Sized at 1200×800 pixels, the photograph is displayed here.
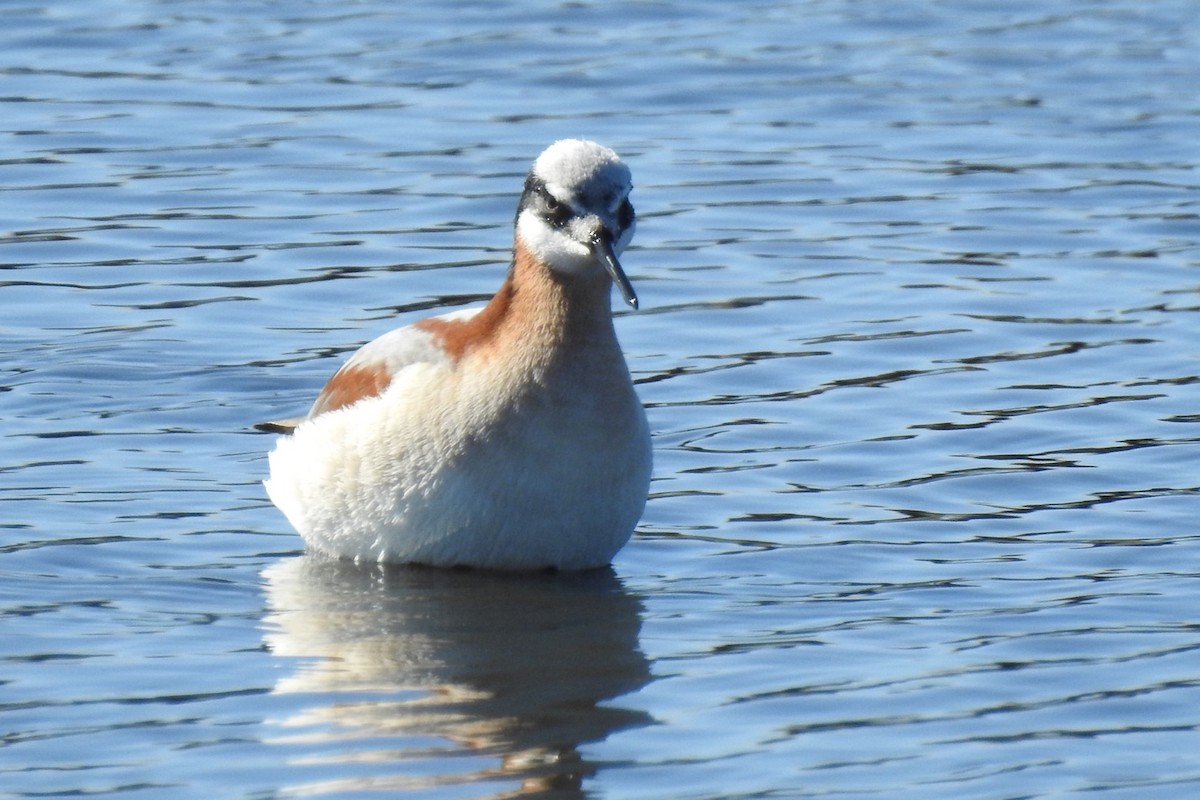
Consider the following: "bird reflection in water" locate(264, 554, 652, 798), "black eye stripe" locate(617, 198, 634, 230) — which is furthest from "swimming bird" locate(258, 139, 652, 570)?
"bird reflection in water" locate(264, 554, 652, 798)

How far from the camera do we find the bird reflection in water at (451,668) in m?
7.90

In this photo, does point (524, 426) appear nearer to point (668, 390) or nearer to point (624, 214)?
point (624, 214)

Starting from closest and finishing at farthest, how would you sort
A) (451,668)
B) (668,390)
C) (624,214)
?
1. (451,668)
2. (624,214)
3. (668,390)

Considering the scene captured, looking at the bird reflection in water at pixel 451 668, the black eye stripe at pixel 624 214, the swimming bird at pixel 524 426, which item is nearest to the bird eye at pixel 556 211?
the swimming bird at pixel 524 426

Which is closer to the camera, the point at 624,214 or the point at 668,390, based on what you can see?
the point at 624,214

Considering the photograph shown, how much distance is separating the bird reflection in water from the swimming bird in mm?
164

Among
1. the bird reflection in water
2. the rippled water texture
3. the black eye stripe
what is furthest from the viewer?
the black eye stripe

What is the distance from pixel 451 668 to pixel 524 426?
1.21 metres

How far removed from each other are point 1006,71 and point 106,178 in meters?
7.37

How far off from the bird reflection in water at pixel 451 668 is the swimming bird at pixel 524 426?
6.4 inches

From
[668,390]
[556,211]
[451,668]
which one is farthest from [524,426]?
[668,390]

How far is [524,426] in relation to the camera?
9.65 meters

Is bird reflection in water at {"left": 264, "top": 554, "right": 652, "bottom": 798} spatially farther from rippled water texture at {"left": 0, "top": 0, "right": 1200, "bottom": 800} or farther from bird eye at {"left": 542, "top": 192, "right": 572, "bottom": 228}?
bird eye at {"left": 542, "top": 192, "right": 572, "bottom": 228}

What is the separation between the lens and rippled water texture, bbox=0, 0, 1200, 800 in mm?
8156
